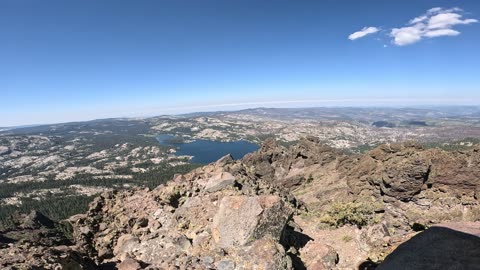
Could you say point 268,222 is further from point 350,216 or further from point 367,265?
point 350,216

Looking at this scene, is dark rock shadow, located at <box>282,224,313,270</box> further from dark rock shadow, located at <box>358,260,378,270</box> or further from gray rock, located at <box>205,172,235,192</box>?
gray rock, located at <box>205,172,235,192</box>

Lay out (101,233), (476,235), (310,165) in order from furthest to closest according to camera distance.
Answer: (310,165) < (101,233) < (476,235)

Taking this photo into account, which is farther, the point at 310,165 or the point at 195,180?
the point at 310,165

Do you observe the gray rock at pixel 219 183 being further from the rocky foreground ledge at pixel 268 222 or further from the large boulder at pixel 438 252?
the large boulder at pixel 438 252

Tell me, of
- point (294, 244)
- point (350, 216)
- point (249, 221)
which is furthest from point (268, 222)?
point (350, 216)

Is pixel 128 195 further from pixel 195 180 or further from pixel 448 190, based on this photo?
pixel 448 190

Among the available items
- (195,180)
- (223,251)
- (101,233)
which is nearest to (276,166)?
(195,180)

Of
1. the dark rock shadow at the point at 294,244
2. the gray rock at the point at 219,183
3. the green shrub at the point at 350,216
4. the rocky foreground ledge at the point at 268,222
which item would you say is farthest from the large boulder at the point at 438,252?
the gray rock at the point at 219,183

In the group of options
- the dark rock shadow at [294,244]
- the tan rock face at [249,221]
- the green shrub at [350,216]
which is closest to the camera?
the tan rock face at [249,221]
